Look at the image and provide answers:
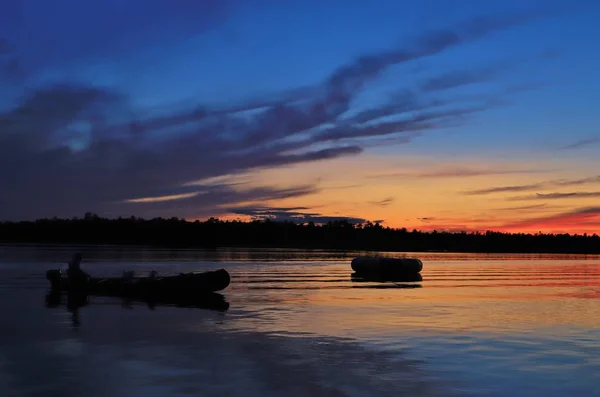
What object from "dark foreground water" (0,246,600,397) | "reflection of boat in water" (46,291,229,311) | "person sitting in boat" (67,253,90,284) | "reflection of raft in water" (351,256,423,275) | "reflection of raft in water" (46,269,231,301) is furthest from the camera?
"reflection of raft in water" (351,256,423,275)

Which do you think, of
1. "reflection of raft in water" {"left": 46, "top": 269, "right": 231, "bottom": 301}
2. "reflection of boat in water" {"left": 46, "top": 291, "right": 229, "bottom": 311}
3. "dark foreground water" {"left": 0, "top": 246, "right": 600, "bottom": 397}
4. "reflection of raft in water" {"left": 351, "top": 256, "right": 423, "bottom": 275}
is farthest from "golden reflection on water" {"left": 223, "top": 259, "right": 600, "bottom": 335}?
"reflection of raft in water" {"left": 351, "top": 256, "right": 423, "bottom": 275}

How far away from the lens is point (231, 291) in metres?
43.4

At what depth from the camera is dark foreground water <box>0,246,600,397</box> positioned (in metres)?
15.5

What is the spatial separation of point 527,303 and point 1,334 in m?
28.5

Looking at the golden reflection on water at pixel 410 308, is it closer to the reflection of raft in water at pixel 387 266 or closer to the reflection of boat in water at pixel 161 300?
the reflection of boat in water at pixel 161 300

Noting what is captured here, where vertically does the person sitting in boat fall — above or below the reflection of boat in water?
above

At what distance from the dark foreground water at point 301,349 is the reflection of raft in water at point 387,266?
33.3 m

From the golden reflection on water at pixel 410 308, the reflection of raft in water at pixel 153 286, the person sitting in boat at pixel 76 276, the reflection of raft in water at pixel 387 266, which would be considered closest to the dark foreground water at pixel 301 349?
the golden reflection on water at pixel 410 308

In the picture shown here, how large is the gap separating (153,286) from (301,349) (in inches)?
838

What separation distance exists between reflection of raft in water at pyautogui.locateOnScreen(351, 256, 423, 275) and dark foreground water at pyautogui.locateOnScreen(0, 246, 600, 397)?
33.3 metres

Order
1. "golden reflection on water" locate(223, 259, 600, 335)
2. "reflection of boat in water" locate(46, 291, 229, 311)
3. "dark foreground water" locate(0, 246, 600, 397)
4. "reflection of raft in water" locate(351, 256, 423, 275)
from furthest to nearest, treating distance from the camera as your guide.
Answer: "reflection of raft in water" locate(351, 256, 423, 275) < "reflection of boat in water" locate(46, 291, 229, 311) < "golden reflection on water" locate(223, 259, 600, 335) < "dark foreground water" locate(0, 246, 600, 397)

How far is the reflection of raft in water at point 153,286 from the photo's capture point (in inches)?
1548

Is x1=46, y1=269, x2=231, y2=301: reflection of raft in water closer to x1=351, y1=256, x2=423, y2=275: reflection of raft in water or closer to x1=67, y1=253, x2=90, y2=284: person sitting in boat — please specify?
x1=67, y1=253, x2=90, y2=284: person sitting in boat

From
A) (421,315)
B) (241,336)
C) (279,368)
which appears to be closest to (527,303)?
(421,315)
